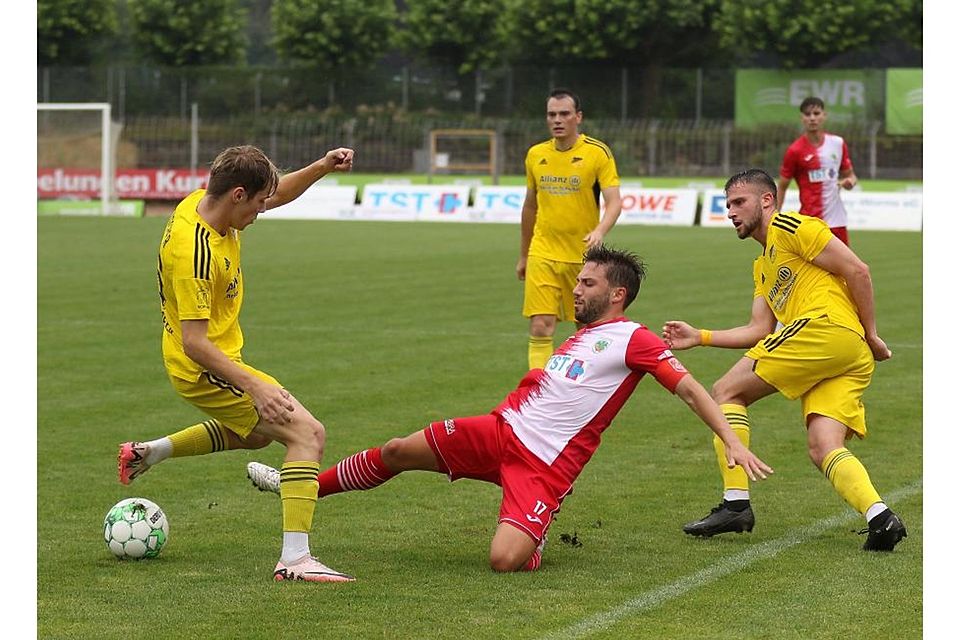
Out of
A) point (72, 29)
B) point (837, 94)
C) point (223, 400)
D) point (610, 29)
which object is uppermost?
point (72, 29)

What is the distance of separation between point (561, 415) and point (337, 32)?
5557cm

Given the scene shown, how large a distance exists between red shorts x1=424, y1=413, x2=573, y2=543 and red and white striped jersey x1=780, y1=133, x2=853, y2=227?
9954 millimetres

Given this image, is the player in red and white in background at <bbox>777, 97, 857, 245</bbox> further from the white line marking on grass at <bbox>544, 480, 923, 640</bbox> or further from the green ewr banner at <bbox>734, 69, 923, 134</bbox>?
the green ewr banner at <bbox>734, 69, 923, 134</bbox>

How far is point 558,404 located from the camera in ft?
22.4

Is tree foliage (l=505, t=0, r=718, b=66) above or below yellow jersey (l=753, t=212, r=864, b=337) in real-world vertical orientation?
above

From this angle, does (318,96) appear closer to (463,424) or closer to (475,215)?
(475,215)

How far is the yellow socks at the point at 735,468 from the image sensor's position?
24.0ft

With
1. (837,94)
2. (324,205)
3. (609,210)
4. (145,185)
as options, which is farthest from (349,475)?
(837,94)

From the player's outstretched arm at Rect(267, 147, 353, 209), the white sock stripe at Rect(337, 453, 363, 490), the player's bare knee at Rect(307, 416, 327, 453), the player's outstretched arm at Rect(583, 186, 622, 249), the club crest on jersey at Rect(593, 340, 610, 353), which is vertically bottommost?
the white sock stripe at Rect(337, 453, 363, 490)

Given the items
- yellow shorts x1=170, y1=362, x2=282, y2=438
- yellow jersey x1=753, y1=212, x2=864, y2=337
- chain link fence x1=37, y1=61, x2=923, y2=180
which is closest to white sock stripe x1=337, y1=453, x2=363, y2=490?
yellow shorts x1=170, y1=362, x2=282, y2=438

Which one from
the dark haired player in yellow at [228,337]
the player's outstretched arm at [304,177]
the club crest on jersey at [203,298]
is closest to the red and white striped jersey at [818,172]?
the player's outstretched arm at [304,177]

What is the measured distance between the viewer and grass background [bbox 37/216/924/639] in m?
5.78

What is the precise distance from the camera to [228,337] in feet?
22.1

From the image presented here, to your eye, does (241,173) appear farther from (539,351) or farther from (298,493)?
(539,351)
